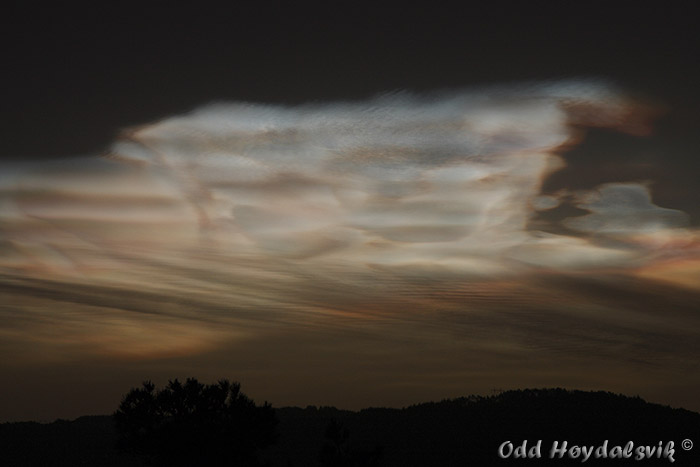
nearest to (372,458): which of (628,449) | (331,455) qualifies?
A: (331,455)

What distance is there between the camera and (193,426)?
57.2 meters

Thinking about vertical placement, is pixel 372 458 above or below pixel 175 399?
below

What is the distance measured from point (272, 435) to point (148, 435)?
366 inches

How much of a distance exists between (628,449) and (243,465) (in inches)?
1302

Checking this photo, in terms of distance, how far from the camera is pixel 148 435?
186 feet

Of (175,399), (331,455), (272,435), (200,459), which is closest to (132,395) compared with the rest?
(175,399)

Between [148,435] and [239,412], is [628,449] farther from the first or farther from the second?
[148,435]

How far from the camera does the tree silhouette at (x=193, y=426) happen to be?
5625cm

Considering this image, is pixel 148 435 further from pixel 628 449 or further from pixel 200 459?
pixel 628 449

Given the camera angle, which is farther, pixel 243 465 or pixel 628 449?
pixel 628 449

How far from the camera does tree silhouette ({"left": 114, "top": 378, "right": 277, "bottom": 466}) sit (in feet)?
185

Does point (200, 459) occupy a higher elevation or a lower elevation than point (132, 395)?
lower

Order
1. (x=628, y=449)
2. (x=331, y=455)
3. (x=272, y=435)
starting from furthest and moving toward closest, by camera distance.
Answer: (x=628, y=449) → (x=272, y=435) → (x=331, y=455)

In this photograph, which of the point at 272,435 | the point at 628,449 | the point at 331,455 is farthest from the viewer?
the point at 628,449
